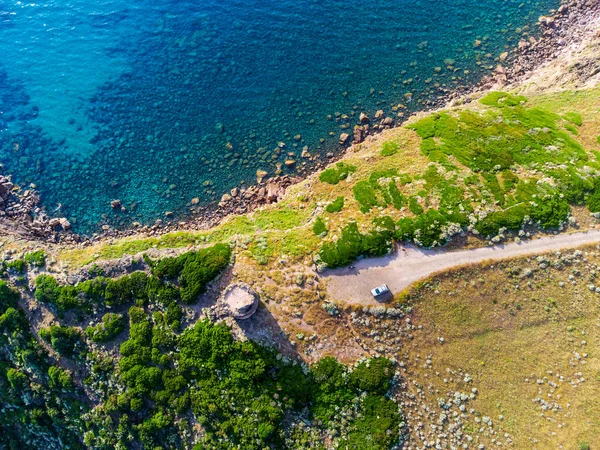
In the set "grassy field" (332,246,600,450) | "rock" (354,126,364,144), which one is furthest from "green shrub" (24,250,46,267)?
"rock" (354,126,364,144)

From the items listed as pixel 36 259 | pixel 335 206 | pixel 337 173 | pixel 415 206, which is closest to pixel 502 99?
pixel 415 206

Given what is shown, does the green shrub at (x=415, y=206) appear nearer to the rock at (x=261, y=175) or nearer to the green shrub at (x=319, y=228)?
the green shrub at (x=319, y=228)

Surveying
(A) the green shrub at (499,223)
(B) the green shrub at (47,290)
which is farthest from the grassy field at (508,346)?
(B) the green shrub at (47,290)

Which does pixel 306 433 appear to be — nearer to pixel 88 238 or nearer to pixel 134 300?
pixel 134 300

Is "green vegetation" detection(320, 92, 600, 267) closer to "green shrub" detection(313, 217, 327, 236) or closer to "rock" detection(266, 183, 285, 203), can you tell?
"green shrub" detection(313, 217, 327, 236)

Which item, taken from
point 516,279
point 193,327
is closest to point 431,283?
point 516,279

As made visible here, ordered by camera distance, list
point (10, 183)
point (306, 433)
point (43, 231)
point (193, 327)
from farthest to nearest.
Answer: point (10, 183), point (43, 231), point (193, 327), point (306, 433)
